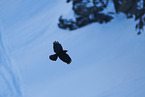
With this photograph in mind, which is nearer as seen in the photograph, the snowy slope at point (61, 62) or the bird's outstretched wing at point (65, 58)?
the bird's outstretched wing at point (65, 58)

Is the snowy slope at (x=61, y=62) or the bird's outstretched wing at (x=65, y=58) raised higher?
the snowy slope at (x=61, y=62)

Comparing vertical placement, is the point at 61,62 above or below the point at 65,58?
above

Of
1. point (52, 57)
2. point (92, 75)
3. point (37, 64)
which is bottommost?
point (52, 57)

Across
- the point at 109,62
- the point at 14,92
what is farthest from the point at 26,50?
the point at 109,62

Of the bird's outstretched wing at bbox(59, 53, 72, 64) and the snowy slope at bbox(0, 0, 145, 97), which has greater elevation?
the snowy slope at bbox(0, 0, 145, 97)

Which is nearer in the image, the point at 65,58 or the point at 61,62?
the point at 65,58

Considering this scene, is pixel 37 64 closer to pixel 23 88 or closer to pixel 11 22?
pixel 23 88

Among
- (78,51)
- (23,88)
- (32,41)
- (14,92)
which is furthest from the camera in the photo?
(32,41)

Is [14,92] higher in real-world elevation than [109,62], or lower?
lower
